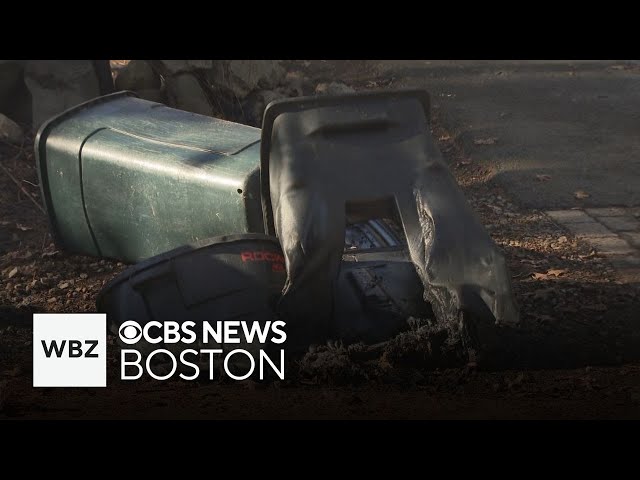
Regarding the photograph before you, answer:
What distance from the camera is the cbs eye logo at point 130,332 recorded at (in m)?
5.02

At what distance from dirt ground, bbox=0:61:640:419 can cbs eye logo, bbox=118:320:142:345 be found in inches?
6.8

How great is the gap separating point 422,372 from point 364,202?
3.19 feet

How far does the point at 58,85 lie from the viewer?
29.3ft

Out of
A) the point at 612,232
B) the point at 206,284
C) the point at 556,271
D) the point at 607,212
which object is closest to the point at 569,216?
the point at 607,212

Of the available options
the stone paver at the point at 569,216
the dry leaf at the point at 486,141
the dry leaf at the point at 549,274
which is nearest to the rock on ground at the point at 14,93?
the dry leaf at the point at 486,141

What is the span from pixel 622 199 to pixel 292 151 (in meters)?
3.73

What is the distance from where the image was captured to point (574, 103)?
34.4 ft

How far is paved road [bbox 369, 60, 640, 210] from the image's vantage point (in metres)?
8.27

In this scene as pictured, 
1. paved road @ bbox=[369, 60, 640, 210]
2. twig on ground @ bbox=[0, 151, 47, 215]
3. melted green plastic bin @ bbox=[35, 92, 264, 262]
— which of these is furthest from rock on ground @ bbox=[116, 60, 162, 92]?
paved road @ bbox=[369, 60, 640, 210]

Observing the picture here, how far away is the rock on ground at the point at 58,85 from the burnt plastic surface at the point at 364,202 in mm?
4055

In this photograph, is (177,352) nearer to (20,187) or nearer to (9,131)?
(20,187)

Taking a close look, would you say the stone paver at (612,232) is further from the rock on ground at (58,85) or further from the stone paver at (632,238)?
the rock on ground at (58,85)

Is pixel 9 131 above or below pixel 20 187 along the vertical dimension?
above

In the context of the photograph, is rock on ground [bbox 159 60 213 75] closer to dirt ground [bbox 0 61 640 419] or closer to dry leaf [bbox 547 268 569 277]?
dirt ground [bbox 0 61 640 419]
